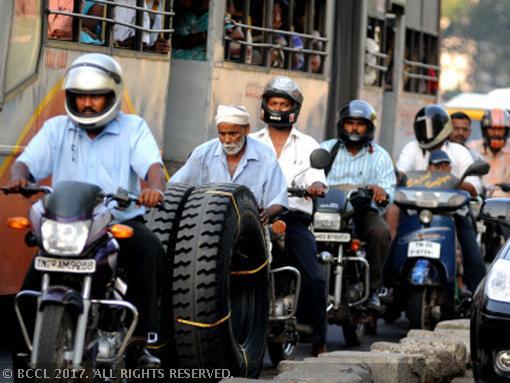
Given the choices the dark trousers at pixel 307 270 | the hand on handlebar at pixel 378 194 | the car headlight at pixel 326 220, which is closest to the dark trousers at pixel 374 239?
the hand on handlebar at pixel 378 194

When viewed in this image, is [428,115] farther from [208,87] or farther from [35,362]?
[35,362]

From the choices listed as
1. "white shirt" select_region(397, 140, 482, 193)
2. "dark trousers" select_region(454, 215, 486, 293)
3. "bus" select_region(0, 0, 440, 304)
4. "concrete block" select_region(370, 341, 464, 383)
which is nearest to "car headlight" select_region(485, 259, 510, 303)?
"concrete block" select_region(370, 341, 464, 383)

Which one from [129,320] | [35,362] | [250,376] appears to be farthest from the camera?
[250,376]

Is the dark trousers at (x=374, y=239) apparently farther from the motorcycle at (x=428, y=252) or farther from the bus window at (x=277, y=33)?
the bus window at (x=277, y=33)

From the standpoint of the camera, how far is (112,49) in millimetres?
12898

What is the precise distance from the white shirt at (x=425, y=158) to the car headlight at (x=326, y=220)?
2085 mm

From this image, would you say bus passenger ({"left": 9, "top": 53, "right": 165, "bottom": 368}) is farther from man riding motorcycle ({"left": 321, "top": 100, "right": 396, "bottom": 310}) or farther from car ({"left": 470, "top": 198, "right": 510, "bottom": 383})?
man riding motorcycle ({"left": 321, "top": 100, "right": 396, "bottom": 310})

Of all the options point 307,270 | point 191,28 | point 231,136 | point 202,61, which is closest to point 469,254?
point 202,61

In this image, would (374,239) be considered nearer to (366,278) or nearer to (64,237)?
(366,278)

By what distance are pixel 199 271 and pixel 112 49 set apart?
3.96 meters

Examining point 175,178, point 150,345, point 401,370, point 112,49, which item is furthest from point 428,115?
point 150,345

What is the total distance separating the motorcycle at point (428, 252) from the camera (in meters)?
14.0

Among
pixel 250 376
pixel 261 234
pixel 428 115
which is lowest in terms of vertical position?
pixel 250 376

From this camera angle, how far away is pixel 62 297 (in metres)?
7.85
